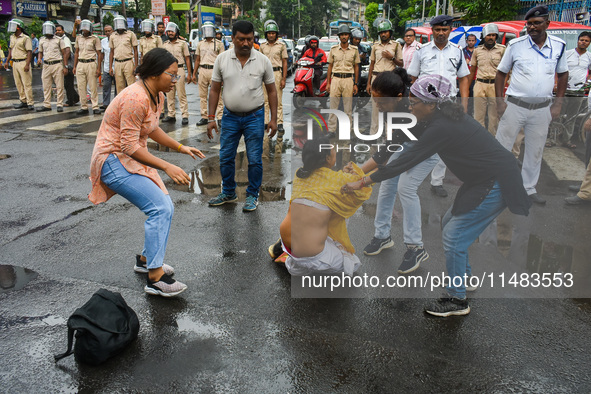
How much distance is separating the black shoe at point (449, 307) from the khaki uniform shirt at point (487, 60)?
6.12 metres

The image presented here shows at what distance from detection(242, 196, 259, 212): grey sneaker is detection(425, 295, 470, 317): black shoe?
259cm

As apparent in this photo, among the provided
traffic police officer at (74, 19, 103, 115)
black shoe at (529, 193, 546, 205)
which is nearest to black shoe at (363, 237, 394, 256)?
black shoe at (529, 193, 546, 205)

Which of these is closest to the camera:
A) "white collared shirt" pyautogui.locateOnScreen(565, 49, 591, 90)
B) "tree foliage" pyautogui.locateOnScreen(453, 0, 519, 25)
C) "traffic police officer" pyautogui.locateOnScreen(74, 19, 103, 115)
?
"white collared shirt" pyautogui.locateOnScreen(565, 49, 591, 90)

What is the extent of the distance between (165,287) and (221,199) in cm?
222

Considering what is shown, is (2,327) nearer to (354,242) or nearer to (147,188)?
(147,188)

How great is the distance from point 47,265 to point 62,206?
65.0 inches

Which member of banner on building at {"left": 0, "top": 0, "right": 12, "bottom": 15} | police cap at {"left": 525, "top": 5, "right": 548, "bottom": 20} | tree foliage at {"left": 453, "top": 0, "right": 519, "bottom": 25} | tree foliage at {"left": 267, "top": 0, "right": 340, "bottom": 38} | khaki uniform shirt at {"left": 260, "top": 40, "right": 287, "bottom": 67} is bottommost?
khaki uniform shirt at {"left": 260, "top": 40, "right": 287, "bottom": 67}

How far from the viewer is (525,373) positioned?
9.19 feet

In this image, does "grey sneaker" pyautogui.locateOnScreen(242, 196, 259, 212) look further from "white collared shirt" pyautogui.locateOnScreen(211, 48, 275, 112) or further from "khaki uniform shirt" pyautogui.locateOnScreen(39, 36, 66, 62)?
"khaki uniform shirt" pyautogui.locateOnScreen(39, 36, 66, 62)

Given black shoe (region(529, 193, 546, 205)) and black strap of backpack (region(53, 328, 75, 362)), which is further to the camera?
black shoe (region(529, 193, 546, 205))

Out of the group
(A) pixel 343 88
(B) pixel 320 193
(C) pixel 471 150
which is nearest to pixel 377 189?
(B) pixel 320 193

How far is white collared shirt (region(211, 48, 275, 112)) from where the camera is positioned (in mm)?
5435

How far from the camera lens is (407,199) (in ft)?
11.0

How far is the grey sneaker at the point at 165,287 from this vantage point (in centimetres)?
358
